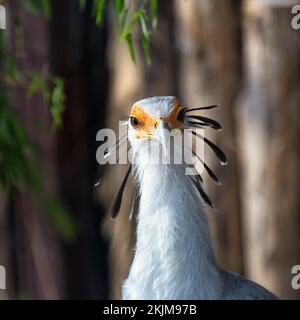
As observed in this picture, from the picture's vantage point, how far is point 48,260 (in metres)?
5.39

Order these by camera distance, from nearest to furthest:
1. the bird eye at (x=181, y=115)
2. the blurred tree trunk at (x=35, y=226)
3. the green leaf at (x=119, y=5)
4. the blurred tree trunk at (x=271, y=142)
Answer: the bird eye at (x=181, y=115), the green leaf at (x=119, y=5), the blurred tree trunk at (x=271, y=142), the blurred tree trunk at (x=35, y=226)

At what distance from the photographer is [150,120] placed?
2.39 meters

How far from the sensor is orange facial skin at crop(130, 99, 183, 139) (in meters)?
2.37

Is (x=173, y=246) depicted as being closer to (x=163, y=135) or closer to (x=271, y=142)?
(x=163, y=135)

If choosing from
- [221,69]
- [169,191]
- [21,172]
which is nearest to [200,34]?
[221,69]

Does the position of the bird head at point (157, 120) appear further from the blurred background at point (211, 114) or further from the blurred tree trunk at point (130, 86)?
the blurred tree trunk at point (130, 86)

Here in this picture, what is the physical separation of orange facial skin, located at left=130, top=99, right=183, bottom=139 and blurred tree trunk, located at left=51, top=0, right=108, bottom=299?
9.86 feet

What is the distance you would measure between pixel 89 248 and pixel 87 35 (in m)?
1.43

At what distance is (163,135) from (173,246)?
342 mm

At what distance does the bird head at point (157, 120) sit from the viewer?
236cm

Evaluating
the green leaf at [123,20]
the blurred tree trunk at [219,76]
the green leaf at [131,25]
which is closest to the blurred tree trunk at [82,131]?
the blurred tree trunk at [219,76]

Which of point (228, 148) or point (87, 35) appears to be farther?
point (87, 35)

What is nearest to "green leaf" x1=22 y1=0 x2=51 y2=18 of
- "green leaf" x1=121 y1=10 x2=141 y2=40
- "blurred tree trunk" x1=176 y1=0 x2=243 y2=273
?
"green leaf" x1=121 y1=10 x2=141 y2=40

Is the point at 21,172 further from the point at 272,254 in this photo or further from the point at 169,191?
the point at 272,254
